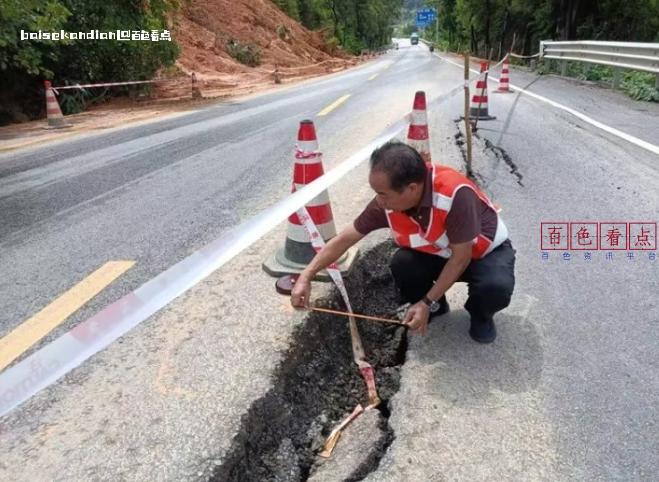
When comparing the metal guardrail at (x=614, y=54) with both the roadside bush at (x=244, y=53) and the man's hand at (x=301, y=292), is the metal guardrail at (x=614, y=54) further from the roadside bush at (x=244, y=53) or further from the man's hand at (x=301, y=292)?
the roadside bush at (x=244, y=53)

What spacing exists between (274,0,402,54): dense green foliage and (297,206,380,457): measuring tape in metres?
42.8

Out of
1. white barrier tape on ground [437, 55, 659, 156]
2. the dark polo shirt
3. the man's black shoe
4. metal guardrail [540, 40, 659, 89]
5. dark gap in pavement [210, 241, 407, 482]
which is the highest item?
metal guardrail [540, 40, 659, 89]

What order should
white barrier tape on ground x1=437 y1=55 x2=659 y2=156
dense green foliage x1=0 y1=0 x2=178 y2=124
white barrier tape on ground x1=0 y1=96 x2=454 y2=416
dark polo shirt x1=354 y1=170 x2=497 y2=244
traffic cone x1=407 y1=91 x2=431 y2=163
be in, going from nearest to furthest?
white barrier tape on ground x1=0 y1=96 x2=454 y2=416 → dark polo shirt x1=354 y1=170 x2=497 y2=244 → traffic cone x1=407 y1=91 x2=431 y2=163 → white barrier tape on ground x1=437 y1=55 x2=659 y2=156 → dense green foliage x1=0 y1=0 x2=178 y2=124

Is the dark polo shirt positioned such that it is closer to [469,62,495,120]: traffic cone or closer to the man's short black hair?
the man's short black hair

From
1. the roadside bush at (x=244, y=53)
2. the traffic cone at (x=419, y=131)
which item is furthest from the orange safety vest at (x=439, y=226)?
the roadside bush at (x=244, y=53)

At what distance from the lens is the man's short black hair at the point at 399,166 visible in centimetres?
205

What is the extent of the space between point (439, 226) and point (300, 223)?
0.98 m

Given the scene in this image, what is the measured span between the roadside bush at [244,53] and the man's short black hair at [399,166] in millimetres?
26895

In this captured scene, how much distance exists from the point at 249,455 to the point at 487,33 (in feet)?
135

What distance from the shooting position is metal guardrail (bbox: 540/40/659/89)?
30.8ft

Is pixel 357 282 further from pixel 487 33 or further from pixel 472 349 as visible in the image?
pixel 487 33

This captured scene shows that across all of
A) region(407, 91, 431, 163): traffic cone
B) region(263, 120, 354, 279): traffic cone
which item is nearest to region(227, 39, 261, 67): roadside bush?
region(407, 91, 431, 163): traffic cone

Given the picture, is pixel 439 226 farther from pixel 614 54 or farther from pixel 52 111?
pixel 614 54

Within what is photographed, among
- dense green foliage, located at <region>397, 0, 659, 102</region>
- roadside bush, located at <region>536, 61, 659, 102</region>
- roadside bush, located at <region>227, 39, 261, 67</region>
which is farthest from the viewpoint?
roadside bush, located at <region>227, 39, 261, 67</region>
